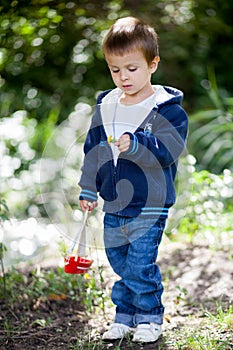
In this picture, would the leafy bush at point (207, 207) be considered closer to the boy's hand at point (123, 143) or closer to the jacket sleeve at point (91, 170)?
the jacket sleeve at point (91, 170)

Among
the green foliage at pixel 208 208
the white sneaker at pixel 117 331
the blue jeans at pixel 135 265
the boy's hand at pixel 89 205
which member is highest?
the boy's hand at pixel 89 205

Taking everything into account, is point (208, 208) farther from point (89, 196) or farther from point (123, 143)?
point (123, 143)

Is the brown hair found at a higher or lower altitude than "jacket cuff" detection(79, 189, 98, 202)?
higher

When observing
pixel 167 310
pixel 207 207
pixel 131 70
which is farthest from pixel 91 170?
pixel 207 207

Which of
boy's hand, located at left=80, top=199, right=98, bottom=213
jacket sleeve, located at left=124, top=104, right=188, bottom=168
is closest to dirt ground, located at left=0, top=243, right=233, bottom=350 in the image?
boy's hand, located at left=80, top=199, right=98, bottom=213

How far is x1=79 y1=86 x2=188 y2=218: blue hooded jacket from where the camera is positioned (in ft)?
9.64

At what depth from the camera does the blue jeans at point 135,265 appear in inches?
121

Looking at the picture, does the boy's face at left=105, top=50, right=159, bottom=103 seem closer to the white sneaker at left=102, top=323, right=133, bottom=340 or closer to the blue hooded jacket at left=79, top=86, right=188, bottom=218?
the blue hooded jacket at left=79, top=86, right=188, bottom=218

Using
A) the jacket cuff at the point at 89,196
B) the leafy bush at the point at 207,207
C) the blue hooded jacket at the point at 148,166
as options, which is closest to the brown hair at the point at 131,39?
the blue hooded jacket at the point at 148,166

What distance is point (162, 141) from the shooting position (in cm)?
294

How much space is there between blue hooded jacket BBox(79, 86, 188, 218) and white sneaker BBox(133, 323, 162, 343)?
1.70 ft

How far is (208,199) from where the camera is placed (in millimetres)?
4766

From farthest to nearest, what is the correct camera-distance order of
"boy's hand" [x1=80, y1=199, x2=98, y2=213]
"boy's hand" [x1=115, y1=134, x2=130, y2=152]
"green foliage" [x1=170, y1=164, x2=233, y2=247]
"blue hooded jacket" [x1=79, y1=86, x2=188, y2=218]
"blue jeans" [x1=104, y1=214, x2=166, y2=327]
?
"green foliage" [x1=170, y1=164, x2=233, y2=247]
"boy's hand" [x1=80, y1=199, x2=98, y2=213]
"blue jeans" [x1=104, y1=214, x2=166, y2=327]
"blue hooded jacket" [x1=79, y1=86, x2=188, y2=218]
"boy's hand" [x1=115, y1=134, x2=130, y2=152]

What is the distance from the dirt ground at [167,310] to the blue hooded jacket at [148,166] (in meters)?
0.62
